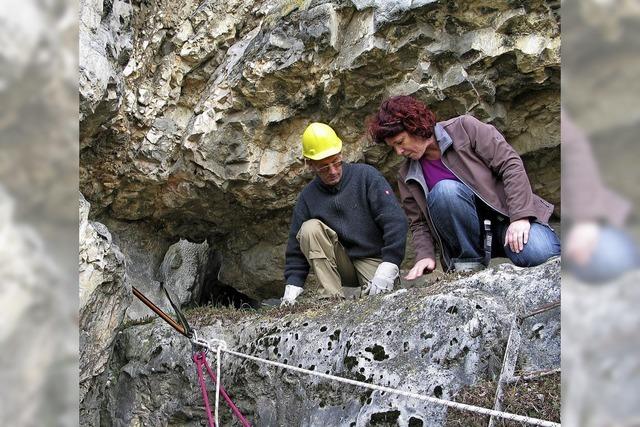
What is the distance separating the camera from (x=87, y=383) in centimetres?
336

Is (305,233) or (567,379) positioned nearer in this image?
(567,379)

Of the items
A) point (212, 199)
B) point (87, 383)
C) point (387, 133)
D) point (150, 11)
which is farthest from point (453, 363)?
point (150, 11)

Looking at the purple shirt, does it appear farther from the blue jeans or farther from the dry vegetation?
the dry vegetation

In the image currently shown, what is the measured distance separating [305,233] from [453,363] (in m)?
1.57

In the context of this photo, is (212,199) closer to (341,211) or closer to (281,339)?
(341,211)

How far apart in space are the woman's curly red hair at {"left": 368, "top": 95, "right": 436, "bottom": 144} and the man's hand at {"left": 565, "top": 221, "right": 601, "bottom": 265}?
2.62 m

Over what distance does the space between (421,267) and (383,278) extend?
278 millimetres

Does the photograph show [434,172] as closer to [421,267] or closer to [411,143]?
[411,143]

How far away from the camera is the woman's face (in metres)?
3.41

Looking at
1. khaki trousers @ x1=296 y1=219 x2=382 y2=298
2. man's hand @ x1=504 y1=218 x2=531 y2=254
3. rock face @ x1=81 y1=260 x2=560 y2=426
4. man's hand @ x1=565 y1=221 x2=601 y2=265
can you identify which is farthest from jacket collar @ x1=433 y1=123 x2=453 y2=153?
man's hand @ x1=565 y1=221 x2=601 y2=265

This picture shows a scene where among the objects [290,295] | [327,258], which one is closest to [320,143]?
[327,258]

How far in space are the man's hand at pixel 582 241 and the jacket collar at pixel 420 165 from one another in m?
2.64

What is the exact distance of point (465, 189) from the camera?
129 inches

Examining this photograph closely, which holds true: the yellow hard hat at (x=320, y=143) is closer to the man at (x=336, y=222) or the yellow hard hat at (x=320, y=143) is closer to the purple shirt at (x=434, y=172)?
the man at (x=336, y=222)
